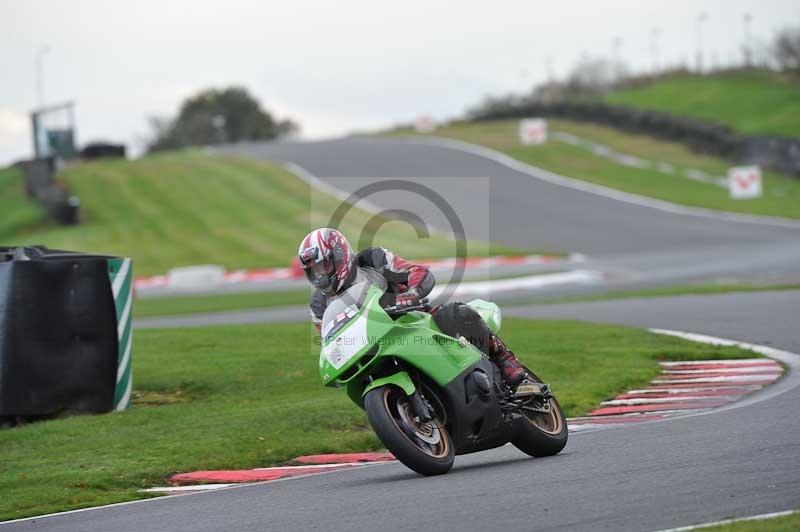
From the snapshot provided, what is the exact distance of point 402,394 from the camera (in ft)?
24.5

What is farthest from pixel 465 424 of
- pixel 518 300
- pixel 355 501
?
pixel 518 300

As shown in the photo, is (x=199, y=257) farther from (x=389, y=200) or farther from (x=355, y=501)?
(x=355, y=501)

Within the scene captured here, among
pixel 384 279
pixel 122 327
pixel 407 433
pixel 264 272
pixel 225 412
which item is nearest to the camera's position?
pixel 407 433

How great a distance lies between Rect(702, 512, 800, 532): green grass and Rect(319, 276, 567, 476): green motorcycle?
231 centimetres

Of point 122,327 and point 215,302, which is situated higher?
point 122,327

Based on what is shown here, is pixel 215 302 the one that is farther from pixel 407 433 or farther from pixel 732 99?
pixel 732 99

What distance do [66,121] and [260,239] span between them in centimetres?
1411

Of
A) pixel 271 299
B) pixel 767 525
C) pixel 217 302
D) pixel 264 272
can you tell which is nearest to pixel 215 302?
pixel 217 302

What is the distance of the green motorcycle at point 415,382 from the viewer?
731 centimetres

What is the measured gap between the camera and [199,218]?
1597 inches

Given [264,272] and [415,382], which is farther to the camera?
[264,272]

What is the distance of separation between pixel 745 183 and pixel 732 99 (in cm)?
1677

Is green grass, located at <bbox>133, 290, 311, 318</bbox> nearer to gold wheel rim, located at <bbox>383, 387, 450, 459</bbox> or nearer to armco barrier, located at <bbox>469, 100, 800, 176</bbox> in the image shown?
gold wheel rim, located at <bbox>383, 387, 450, 459</bbox>

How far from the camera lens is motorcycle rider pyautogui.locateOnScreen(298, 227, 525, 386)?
750 centimetres
